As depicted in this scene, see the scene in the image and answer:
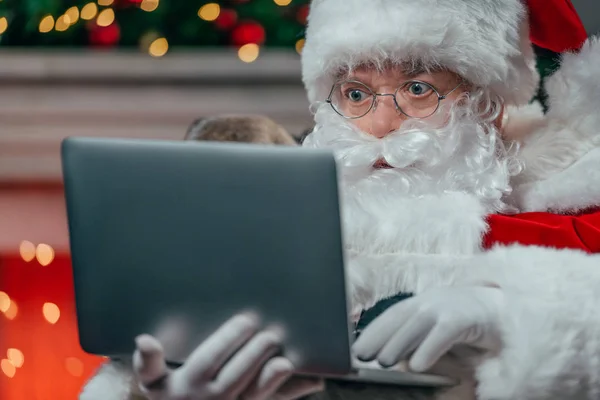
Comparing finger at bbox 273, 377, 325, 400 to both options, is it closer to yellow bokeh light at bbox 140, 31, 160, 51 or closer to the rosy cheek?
the rosy cheek

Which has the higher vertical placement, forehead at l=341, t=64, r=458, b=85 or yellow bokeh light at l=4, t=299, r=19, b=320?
forehead at l=341, t=64, r=458, b=85

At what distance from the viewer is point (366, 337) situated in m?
0.93

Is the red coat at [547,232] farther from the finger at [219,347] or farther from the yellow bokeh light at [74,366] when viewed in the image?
the yellow bokeh light at [74,366]

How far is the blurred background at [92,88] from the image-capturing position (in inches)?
87.2

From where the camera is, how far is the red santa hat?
4.10 ft

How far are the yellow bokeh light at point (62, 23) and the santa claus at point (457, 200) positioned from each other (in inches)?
41.8

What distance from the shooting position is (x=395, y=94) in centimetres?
126

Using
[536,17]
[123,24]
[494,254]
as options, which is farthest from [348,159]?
[123,24]

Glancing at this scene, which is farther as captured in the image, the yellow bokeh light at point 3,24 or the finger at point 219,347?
the yellow bokeh light at point 3,24

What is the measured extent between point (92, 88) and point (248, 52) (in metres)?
0.48

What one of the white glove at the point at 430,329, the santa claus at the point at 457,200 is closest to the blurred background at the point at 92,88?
the santa claus at the point at 457,200

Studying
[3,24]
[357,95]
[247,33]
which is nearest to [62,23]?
[3,24]

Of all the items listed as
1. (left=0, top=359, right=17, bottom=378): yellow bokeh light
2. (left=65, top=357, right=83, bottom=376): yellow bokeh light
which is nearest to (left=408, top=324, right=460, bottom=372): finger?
(left=65, top=357, right=83, bottom=376): yellow bokeh light

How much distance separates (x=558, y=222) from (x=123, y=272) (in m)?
0.68
